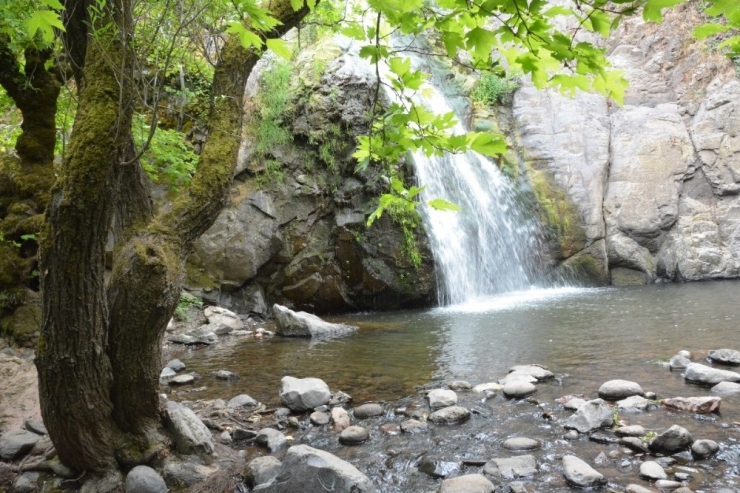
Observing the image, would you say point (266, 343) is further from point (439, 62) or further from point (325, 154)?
point (439, 62)

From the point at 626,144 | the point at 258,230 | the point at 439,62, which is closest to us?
the point at 258,230

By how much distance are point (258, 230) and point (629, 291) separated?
25.2 ft

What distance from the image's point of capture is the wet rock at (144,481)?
2998mm

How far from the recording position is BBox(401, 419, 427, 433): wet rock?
388 cm

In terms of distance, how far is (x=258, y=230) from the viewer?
999 cm

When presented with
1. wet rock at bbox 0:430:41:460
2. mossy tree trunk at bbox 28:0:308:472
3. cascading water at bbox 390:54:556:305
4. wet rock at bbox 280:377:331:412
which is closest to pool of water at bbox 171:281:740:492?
wet rock at bbox 280:377:331:412

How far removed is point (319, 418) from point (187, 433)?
3.69 ft

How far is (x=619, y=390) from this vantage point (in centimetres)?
429

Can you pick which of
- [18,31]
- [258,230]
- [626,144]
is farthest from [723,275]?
[18,31]

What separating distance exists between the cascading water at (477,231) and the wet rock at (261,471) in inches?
297

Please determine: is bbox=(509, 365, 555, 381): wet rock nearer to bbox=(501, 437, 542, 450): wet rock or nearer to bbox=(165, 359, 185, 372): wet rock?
bbox=(501, 437, 542, 450): wet rock

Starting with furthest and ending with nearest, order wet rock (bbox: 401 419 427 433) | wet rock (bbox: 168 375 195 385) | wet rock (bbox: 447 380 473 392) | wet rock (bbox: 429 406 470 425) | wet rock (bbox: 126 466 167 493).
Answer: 1. wet rock (bbox: 168 375 195 385)
2. wet rock (bbox: 447 380 473 392)
3. wet rock (bbox: 429 406 470 425)
4. wet rock (bbox: 401 419 427 433)
5. wet rock (bbox: 126 466 167 493)

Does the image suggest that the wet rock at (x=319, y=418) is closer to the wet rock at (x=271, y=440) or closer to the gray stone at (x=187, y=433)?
the wet rock at (x=271, y=440)

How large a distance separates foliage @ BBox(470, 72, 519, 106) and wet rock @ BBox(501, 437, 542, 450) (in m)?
12.6
